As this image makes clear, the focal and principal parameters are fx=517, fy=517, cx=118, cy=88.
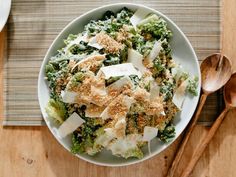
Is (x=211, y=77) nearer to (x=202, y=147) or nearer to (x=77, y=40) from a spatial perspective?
(x=202, y=147)

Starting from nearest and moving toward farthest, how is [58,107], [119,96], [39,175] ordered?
[119,96], [58,107], [39,175]

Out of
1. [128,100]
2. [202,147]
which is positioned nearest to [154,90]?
[128,100]

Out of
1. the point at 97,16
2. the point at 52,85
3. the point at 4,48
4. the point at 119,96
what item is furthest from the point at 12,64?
the point at 119,96

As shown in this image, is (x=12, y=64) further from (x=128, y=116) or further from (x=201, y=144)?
(x=201, y=144)

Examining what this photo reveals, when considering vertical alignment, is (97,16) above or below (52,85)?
above

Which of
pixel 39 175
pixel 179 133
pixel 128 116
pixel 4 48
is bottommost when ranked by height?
pixel 39 175

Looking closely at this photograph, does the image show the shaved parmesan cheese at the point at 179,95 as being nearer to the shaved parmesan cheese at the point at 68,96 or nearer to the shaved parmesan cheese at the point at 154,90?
the shaved parmesan cheese at the point at 154,90

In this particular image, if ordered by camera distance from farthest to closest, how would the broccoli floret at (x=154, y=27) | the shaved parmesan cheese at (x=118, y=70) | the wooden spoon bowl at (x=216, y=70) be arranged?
the wooden spoon bowl at (x=216, y=70)
the broccoli floret at (x=154, y=27)
the shaved parmesan cheese at (x=118, y=70)

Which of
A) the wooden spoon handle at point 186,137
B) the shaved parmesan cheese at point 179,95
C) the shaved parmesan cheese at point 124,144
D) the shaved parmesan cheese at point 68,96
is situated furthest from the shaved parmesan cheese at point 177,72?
the shaved parmesan cheese at point 68,96
